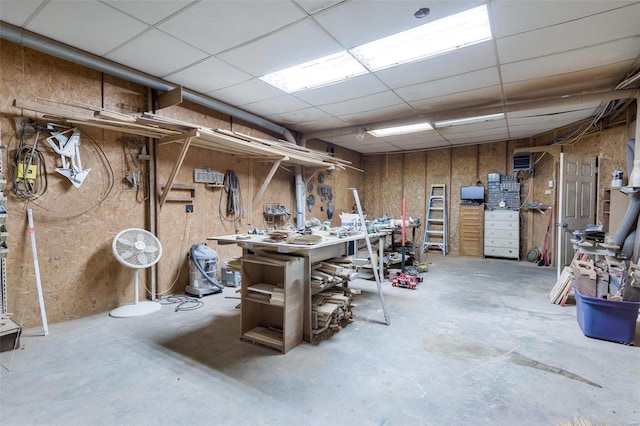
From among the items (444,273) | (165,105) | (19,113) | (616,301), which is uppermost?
(165,105)

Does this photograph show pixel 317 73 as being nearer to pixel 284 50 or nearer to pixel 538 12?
pixel 284 50

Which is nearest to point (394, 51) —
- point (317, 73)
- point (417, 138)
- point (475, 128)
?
point (317, 73)

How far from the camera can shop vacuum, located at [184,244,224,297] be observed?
13.3ft

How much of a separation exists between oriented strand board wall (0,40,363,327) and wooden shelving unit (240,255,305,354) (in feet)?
5.96

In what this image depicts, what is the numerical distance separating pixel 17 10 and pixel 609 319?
568cm

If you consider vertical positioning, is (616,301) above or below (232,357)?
above

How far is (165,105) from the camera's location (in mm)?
3682

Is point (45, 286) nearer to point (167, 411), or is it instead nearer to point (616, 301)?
point (167, 411)

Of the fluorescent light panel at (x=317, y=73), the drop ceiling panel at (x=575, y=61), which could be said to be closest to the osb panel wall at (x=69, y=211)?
the fluorescent light panel at (x=317, y=73)

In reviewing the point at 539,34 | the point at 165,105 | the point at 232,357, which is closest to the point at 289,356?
the point at 232,357

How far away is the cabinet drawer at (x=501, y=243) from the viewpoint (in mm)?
6766

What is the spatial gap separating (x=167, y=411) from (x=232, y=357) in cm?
67

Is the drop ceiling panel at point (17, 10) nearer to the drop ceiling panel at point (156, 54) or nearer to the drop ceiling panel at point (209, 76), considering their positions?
the drop ceiling panel at point (156, 54)

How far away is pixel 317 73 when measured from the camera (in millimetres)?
3549
